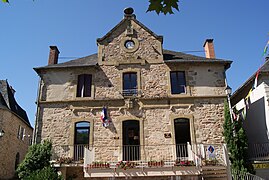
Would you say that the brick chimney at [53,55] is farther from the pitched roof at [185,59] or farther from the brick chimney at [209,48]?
the brick chimney at [209,48]

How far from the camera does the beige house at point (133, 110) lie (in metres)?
11.7

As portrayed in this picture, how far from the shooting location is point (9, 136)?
18.0 metres

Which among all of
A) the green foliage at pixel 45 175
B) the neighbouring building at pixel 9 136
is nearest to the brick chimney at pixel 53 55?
the neighbouring building at pixel 9 136

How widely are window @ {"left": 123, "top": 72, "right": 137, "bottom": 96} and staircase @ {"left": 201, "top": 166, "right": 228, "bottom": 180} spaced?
527 cm

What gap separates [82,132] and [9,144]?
8.66 metres

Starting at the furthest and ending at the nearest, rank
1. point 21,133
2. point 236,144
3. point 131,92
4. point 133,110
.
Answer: point 21,133, point 131,92, point 133,110, point 236,144

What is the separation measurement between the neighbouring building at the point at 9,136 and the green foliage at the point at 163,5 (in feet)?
54.0

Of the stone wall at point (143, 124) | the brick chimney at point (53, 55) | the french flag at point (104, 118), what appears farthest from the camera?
the brick chimney at point (53, 55)

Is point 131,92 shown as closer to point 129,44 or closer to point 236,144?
point 129,44

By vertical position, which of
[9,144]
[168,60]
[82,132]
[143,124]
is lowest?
[9,144]

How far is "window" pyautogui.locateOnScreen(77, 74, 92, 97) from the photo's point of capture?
43.9 ft

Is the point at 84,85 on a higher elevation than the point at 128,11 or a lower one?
lower

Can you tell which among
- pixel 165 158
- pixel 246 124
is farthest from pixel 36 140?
pixel 246 124

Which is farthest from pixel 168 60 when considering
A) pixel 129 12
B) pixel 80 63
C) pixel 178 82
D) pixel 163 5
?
pixel 163 5
